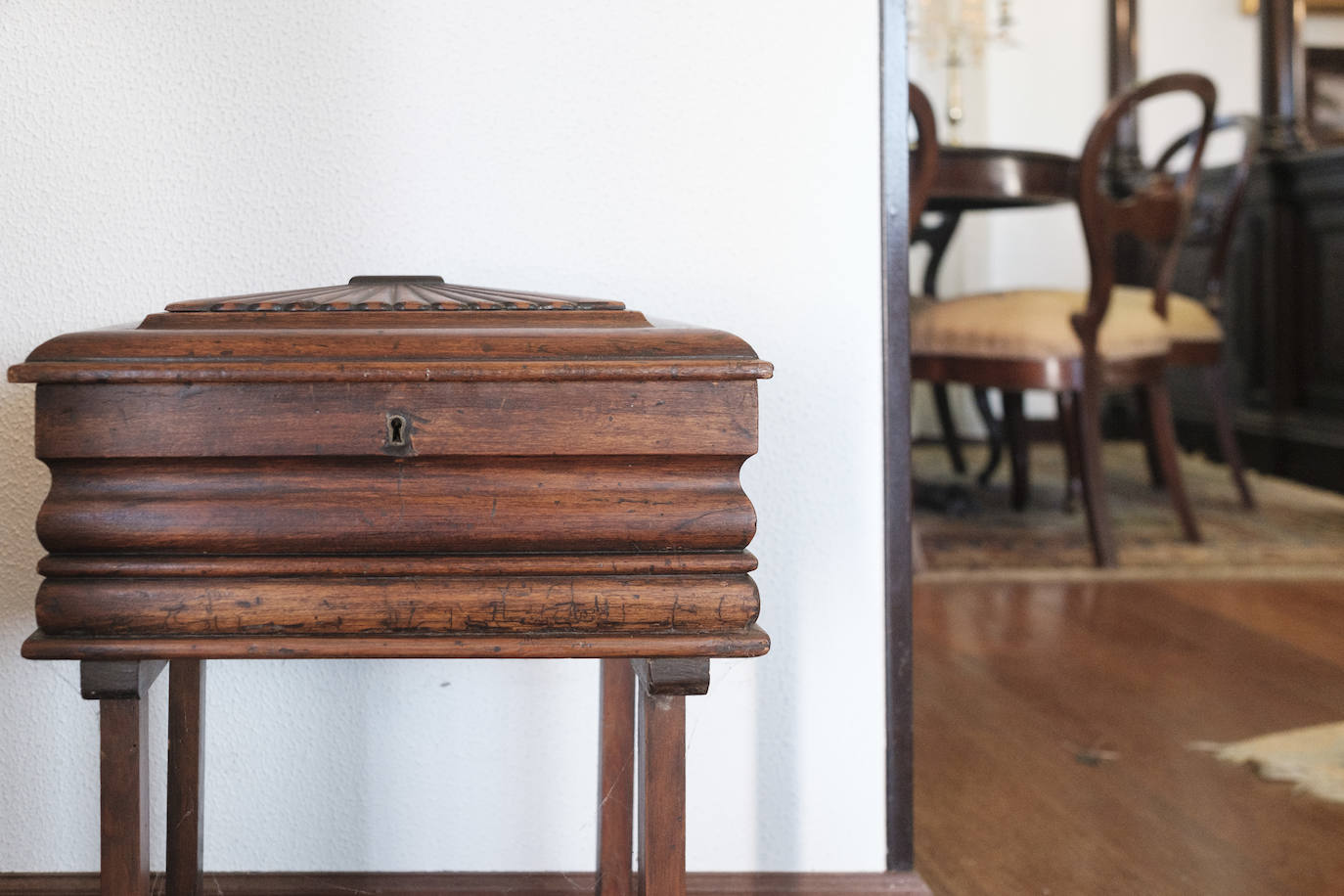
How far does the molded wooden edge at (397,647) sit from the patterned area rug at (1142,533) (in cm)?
217

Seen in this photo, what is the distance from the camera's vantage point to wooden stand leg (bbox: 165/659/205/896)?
1.05 m

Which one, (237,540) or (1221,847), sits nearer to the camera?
(237,540)

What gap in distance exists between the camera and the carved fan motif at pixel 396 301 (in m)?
0.82

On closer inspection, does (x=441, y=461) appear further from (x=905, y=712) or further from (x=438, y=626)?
(x=905, y=712)

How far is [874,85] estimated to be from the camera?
1153 millimetres

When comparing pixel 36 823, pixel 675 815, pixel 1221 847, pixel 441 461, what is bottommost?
pixel 1221 847

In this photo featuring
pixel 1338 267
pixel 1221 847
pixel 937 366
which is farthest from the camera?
pixel 1338 267

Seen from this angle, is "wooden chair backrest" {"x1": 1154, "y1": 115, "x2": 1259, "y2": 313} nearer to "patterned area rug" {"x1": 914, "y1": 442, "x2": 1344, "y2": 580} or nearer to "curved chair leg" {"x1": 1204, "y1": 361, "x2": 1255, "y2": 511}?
"curved chair leg" {"x1": 1204, "y1": 361, "x2": 1255, "y2": 511}

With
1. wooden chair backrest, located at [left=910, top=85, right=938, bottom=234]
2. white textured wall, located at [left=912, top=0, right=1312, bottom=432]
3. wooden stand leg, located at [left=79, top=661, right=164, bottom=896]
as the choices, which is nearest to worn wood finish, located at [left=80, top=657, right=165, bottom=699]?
wooden stand leg, located at [left=79, top=661, right=164, bottom=896]

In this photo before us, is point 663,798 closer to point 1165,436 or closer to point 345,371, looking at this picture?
point 345,371

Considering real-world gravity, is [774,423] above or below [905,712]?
above

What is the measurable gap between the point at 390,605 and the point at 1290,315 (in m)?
4.36

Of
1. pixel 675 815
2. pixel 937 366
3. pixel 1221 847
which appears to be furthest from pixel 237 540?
pixel 937 366

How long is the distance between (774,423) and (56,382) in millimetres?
655
